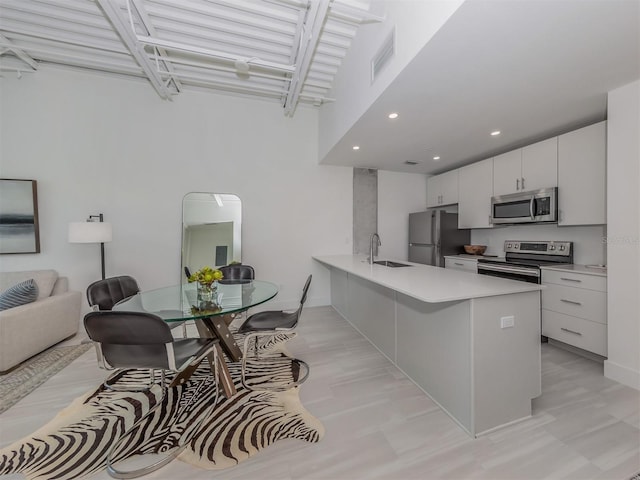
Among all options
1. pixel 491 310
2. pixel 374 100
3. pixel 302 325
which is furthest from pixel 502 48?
pixel 302 325

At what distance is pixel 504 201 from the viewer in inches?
134

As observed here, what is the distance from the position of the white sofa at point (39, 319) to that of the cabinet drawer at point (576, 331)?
528 cm

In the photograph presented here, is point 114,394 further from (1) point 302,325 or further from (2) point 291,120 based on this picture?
(2) point 291,120

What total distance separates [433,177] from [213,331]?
4.50 m

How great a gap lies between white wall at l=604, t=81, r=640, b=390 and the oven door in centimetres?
67

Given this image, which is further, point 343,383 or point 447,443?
point 343,383

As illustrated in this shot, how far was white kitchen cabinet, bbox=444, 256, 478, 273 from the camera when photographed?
3.61 m

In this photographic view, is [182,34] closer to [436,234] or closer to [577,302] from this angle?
[436,234]

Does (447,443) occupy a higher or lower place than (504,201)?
lower

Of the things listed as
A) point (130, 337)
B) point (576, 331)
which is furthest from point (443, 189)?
point (130, 337)

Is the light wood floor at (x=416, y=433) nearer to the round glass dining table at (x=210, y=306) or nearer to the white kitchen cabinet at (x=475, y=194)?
the round glass dining table at (x=210, y=306)

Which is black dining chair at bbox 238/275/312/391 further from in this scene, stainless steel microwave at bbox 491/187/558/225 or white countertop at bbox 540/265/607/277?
stainless steel microwave at bbox 491/187/558/225

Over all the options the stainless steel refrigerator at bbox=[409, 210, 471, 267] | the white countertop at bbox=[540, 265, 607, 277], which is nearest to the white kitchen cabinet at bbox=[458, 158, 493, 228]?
the stainless steel refrigerator at bbox=[409, 210, 471, 267]

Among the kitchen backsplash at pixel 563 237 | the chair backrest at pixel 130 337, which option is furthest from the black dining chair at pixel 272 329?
the kitchen backsplash at pixel 563 237
